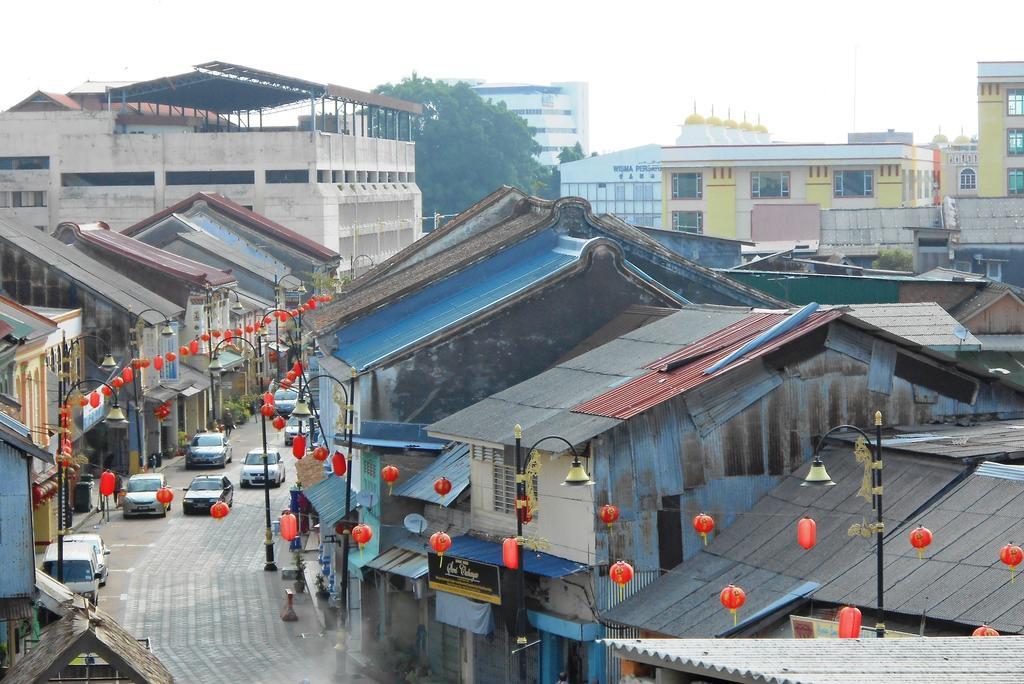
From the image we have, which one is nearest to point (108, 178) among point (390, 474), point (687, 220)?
point (687, 220)

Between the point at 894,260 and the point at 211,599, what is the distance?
43.9 meters

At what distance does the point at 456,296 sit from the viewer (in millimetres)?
45281

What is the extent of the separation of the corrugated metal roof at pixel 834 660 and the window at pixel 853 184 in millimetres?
98267

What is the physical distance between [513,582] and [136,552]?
75.2ft

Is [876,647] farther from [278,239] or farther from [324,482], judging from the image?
[278,239]

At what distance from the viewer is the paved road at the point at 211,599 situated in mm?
40094

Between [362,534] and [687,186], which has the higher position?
[687,186]

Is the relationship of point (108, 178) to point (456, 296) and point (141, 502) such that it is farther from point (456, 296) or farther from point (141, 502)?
point (456, 296)

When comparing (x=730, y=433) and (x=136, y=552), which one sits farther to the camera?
(x=136, y=552)

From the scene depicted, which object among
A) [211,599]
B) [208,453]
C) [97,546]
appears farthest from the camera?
[208,453]

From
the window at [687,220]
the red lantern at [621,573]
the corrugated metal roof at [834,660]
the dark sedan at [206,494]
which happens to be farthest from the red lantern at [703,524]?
the window at [687,220]

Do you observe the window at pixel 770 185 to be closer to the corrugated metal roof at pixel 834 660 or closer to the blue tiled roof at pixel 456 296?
the blue tiled roof at pixel 456 296

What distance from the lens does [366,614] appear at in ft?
141

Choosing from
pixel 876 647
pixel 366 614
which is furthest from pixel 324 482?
pixel 876 647
